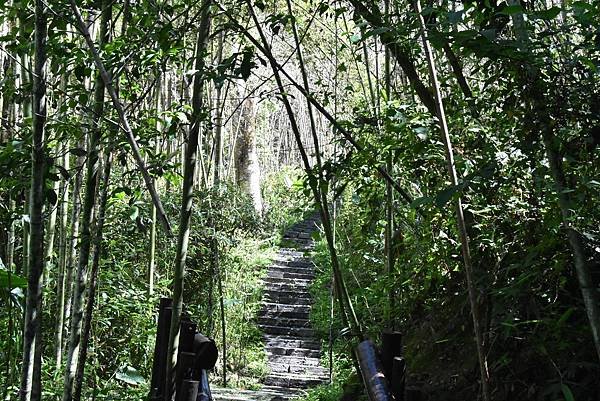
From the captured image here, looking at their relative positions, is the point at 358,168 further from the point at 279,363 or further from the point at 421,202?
the point at 279,363

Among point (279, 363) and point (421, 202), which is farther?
point (279, 363)

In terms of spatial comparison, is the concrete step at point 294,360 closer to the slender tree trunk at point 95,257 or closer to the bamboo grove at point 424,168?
the bamboo grove at point 424,168

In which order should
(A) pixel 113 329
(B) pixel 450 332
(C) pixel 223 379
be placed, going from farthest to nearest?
(C) pixel 223 379 < (A) pixel 113 329 < (B) pixel 450 332

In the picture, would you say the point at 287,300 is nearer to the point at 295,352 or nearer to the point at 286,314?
the point at 286,314

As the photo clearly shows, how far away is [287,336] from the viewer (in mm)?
8477

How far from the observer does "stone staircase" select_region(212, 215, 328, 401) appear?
662cm

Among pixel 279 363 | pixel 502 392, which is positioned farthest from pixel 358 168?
pixel 279 363

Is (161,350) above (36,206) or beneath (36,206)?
beneath

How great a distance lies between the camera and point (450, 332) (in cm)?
331

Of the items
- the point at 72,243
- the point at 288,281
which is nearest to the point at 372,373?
the point at 72,243

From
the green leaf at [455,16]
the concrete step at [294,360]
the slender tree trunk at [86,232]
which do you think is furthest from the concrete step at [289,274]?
the green leaf at [455,16]

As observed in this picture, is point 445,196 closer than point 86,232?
Yes

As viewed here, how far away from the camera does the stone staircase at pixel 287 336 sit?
Answer: 6617 millimetres

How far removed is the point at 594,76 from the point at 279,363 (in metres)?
6.25
